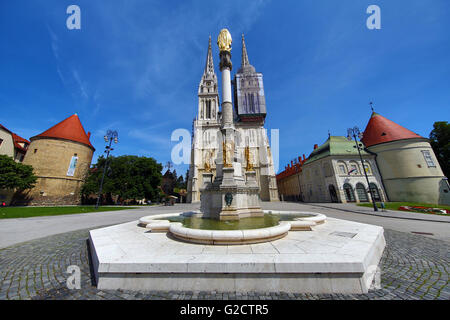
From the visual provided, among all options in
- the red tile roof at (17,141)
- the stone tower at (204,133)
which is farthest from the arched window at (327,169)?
the red tile roof at (17,141)

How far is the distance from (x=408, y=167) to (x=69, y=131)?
63446 mm

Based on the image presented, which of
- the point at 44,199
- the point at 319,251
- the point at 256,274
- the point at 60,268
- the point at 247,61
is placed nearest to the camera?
the point at 256,274

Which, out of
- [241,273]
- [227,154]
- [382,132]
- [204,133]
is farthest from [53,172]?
[382,132]

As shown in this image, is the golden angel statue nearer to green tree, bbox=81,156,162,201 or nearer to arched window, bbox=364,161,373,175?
green tree, bbox=81,156,162,201

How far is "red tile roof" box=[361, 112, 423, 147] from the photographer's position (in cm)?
2677

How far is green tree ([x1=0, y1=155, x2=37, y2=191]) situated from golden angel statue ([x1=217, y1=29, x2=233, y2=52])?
37.9 metres
